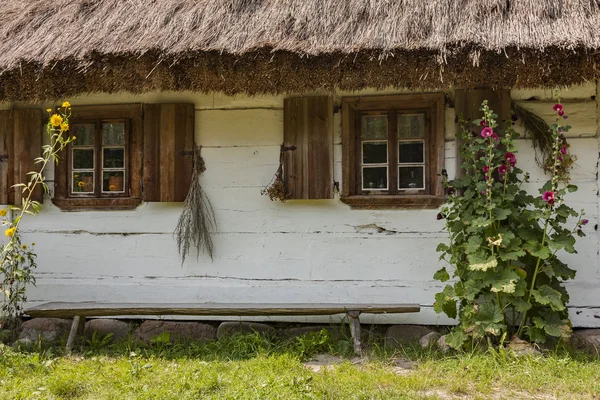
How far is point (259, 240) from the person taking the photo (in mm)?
4262

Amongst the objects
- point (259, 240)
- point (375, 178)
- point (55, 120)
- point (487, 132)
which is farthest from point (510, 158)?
point (55, 120)

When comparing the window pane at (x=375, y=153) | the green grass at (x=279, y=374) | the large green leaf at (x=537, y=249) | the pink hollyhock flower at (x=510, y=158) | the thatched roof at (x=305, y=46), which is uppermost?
the thatched roof at (x=305, y=46)

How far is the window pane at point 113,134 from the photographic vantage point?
4492 mm

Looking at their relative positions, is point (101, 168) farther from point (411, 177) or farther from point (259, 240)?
point (411, 177)

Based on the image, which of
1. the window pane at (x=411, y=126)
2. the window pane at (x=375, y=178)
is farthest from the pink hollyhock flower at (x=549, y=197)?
the window pane at (x=375, y=178)

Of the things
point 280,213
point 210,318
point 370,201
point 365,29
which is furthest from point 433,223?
point 210,318

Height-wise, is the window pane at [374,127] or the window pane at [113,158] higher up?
the window pane at [374,127]

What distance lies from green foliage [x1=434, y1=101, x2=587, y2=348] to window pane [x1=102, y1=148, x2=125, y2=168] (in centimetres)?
260

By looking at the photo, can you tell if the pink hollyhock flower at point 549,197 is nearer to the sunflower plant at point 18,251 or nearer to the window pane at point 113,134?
the sunflower plant at point 18,251

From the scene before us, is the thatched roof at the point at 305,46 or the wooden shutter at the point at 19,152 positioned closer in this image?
the thatched roof at the point at 305,46

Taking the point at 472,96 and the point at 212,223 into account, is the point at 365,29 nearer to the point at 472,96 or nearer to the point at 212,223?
the point at 472,96

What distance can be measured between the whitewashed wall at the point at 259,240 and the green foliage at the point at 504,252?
361 millimetres

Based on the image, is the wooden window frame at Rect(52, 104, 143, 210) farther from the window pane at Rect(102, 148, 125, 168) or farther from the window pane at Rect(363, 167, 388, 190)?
the window pane at Rect(363, 167, 388, 190)

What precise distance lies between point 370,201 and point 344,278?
0.62m
